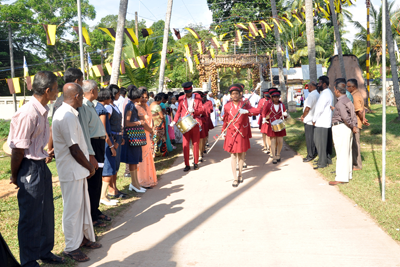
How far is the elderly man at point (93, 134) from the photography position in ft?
14.7

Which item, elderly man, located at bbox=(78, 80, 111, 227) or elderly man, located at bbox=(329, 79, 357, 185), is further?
elderly man, located at bbox=(329, 79, 357, 185)

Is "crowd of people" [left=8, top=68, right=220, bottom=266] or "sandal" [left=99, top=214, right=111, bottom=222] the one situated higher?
"crowd of people" [left=8, top=68, right=220, bottom=266]

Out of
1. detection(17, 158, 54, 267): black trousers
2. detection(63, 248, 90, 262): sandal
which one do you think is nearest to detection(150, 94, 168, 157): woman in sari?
detection(63, 248, 90, 262): sandal

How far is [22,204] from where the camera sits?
11.7 ft

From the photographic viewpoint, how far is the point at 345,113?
693cm

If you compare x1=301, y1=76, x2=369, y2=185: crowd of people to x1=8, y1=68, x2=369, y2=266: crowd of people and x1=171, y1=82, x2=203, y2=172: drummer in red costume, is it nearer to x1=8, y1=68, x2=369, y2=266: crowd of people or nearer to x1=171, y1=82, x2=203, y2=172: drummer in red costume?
x1=8, y1=68, x2=369, y2=266: crowd of people

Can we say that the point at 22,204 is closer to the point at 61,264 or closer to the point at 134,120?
the point at 61,264

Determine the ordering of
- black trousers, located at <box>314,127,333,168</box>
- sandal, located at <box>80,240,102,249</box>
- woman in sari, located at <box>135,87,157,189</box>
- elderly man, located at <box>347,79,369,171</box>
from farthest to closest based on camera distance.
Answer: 1. black trousers, located at <box>314,127,333,168</box>
2. elderly man, located at <box>347,79,369,171</box>
3. woman in sari, located at <box>135,87,157,189</box>
4. sandal, located at <box>80,240,102,249</box>

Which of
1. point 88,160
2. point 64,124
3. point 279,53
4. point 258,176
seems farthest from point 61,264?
point 279,53

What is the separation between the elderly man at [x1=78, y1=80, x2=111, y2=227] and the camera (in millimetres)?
4473

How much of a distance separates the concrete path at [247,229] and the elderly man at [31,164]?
77cm

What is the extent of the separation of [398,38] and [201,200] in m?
36.3

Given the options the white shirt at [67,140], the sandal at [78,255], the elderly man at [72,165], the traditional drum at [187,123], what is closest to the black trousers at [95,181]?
the elderly man at [72,165]

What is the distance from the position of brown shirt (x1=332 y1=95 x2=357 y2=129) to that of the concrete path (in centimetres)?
134
